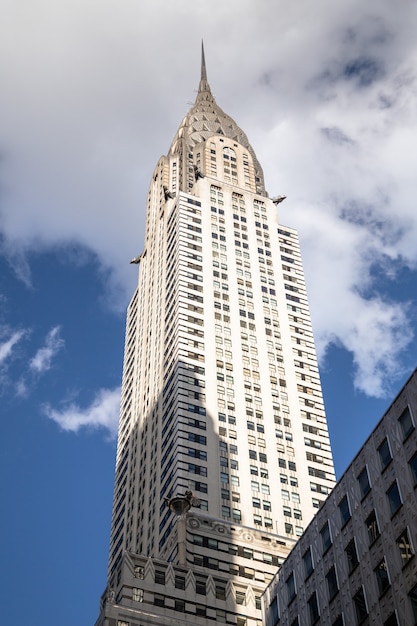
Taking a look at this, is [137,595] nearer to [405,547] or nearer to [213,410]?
[213,410]

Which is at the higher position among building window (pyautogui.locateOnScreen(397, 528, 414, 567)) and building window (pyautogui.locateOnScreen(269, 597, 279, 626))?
building window (pyautogui.locateOnScreen(269, 597, 279, 626))

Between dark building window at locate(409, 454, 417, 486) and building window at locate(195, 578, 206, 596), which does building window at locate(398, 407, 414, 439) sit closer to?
dark building window at locate(409, 454, 417, 486)

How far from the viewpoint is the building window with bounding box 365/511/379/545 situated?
5595cm

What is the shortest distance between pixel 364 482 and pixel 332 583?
677cm

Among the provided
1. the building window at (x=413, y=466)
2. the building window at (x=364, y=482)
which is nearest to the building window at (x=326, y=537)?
the building window at (x=364, y=482)

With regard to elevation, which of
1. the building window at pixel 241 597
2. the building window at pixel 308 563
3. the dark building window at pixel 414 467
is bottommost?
the dark building window at pixel 414 467

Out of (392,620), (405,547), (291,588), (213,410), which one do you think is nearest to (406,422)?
(405,547)

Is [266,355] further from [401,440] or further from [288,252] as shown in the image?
[401,440]

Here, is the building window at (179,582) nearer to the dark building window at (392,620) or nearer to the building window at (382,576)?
the building window at (382,576)

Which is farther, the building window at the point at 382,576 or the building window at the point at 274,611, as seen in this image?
the building window at the point at 274,611

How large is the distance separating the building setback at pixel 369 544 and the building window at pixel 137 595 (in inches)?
1074

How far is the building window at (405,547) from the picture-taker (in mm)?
51688

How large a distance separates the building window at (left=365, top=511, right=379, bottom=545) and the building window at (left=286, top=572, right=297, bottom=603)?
35.7ft

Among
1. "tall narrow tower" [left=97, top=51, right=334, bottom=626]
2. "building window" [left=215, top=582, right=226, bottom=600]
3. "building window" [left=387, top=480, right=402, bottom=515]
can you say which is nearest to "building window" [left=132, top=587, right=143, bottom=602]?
"tall narrow tower" [left=97, top=51, right=334, bottom=626]
